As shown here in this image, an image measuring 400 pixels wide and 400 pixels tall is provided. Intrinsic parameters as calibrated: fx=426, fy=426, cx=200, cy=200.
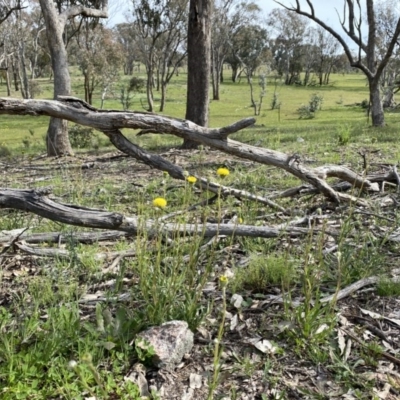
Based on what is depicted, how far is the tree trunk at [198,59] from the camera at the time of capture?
9.40 metres

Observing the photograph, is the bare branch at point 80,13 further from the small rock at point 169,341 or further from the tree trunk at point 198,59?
the small rock at point 169,341

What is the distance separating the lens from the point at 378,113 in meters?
14.2

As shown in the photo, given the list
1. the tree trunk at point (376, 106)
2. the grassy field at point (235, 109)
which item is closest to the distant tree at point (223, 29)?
the grassy field at point (235, 109)

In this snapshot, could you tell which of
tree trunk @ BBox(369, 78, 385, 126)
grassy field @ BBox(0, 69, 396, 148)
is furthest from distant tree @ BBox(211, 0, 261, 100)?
tree trunk @ BBox(369, 78, 385, 126)

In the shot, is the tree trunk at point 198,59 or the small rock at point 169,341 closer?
the small rock at point 169,341

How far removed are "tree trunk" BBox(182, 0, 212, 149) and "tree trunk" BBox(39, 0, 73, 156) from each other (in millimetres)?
2933

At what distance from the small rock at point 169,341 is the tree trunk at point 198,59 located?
752 centimetres

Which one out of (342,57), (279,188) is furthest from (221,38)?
(279,188)

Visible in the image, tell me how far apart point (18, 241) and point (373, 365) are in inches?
90.8

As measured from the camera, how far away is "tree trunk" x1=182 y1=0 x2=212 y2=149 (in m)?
9.40

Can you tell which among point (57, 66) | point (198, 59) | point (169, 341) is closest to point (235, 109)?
point (198, 59)

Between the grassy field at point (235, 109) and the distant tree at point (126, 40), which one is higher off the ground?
the distant tree at point (126, 40)

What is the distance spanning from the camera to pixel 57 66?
998 centimetres

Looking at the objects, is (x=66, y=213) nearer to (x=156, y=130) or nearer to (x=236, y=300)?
(x=236, y=300)
